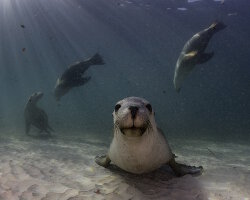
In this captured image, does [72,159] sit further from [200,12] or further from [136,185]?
[200,12]

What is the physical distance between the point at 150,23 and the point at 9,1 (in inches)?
529

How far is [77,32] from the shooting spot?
3058 centimetres

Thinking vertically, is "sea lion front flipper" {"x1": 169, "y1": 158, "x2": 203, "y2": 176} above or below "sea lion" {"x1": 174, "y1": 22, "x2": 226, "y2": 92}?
below

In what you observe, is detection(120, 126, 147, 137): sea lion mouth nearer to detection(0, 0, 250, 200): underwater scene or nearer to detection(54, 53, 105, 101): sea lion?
detection(0, 0, 250, 200): underwater scene

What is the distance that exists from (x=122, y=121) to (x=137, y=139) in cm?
46

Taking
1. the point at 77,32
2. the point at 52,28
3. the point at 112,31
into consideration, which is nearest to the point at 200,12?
the point at 112,31

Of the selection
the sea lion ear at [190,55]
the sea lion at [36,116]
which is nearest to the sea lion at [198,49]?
the sea lion ear at [190,55]

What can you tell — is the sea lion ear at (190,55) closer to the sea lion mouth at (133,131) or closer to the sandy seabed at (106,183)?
the sandy seabed at (106,183)

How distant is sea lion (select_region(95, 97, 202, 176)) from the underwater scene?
0.05 feet

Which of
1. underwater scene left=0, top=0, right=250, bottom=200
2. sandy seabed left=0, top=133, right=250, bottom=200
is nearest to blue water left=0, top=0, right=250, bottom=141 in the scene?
underwater scene left=0, top=0, right=250, bottom=200

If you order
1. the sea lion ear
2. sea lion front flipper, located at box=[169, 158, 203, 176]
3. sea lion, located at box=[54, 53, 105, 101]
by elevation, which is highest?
the sea lion ear

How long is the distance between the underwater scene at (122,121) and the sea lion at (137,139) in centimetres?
1

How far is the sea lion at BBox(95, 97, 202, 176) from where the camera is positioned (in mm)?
2945

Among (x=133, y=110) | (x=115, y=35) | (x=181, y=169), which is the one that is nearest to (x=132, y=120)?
(x=133, y=110)
